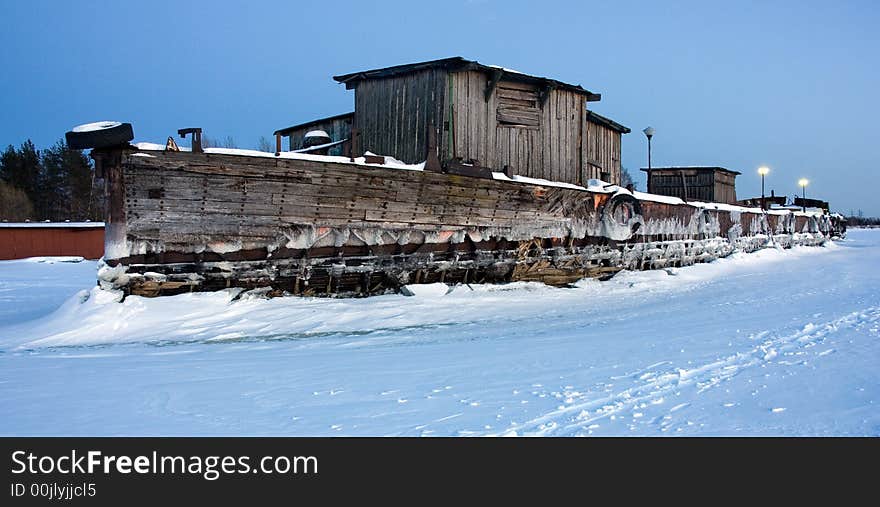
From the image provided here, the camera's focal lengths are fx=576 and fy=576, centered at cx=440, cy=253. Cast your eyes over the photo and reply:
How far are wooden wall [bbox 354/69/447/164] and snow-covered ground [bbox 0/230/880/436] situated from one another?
165 inches

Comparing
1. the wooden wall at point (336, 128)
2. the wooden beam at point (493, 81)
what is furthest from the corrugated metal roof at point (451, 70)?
the wooden wall at point (336, 128)

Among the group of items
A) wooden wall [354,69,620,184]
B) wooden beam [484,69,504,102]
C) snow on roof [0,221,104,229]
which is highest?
wooden beam [484,69,504,102]

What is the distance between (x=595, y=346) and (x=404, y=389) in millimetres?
2769

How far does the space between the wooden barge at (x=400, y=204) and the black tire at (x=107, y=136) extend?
10 cm

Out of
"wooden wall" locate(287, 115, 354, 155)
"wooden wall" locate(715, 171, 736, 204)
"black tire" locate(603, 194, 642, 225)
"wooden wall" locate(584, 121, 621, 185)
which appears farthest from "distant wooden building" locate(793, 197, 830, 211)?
"wooden wall" locate(287, 115, 354, 155)

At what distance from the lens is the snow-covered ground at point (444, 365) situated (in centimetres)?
379

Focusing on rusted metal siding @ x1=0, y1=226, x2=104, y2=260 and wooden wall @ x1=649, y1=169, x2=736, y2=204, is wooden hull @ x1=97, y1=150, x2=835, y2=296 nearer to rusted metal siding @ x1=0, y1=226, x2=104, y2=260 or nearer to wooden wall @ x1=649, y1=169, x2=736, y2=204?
rusted metal siding @ x1=0, y1=226, x2=104, y2=260

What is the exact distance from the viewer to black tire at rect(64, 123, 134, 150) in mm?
8734

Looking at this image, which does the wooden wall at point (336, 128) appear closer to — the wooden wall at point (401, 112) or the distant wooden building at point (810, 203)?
the wooden wall at point (401, 112)
